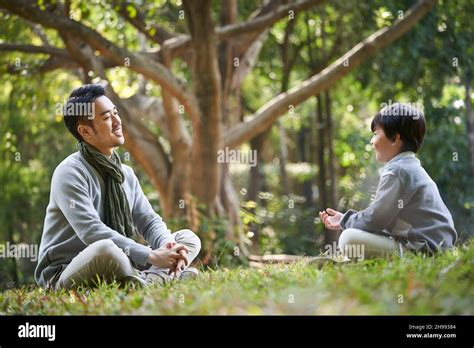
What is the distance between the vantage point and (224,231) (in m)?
11.1

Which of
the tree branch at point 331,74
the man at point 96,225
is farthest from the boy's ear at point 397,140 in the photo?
the tree branch at point 331,74

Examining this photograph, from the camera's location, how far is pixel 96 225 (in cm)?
511

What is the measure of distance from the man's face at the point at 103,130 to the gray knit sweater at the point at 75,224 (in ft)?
0.51

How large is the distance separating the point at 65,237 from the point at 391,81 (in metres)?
10.3

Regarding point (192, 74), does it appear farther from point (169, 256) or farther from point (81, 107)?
point (169, 256)

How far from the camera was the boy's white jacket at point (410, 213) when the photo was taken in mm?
5180

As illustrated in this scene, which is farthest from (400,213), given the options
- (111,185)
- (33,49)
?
(33,49)

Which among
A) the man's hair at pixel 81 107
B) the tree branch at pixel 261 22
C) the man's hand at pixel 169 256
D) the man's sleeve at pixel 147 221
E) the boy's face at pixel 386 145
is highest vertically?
the tree branch at pixel 261 22

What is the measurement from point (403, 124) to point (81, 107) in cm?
227

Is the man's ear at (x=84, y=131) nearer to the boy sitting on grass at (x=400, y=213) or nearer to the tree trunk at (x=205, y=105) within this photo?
the boy sitting on grass at (x=400, y=213)

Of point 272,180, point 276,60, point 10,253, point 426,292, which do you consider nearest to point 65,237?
point 426,292

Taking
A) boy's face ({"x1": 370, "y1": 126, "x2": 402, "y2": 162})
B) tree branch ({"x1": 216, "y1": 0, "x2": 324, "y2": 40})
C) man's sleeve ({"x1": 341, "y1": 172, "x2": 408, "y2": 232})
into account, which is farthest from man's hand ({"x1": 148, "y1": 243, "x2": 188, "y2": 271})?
tree branch ({"x1": 216, "y1": 0, "x2": 324, "y2": 40})

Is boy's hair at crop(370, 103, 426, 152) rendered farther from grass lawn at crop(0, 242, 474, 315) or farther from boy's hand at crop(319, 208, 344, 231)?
grass lawn at crop(0, 242, 474, 315)

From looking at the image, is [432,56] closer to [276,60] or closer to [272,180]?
[276,60]
